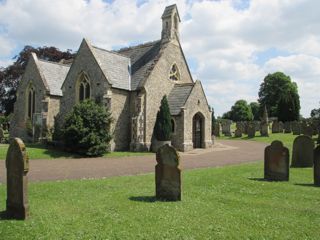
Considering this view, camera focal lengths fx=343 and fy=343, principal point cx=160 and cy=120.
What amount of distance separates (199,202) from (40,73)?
2814 centimetres

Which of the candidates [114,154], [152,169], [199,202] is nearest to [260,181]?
[199,202]

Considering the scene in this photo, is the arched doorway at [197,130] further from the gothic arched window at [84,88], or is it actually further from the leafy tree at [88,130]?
the gothic arched window at [84,88]

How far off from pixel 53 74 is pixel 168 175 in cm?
2836

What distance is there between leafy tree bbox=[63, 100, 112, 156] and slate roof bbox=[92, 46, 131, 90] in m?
3.30

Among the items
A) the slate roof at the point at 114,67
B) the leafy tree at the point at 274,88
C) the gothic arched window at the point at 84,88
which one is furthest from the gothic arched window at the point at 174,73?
the leafy tree at the point at 274,88

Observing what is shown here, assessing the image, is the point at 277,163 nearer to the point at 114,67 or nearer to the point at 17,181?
the point at 17,181

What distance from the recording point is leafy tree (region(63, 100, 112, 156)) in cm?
2364

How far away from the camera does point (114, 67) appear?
2917cm

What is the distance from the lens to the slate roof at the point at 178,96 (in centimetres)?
2876

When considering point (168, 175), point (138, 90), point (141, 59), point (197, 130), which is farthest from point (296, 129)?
point (168, 175)

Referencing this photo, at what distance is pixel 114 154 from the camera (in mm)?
24984

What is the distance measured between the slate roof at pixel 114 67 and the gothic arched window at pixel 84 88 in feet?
6.65

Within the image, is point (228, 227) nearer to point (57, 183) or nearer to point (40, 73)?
point (57, 183)

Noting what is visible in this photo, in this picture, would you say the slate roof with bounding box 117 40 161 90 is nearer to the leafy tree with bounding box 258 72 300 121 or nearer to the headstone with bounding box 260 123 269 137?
the headstone with bounding box 260 123 269 137
